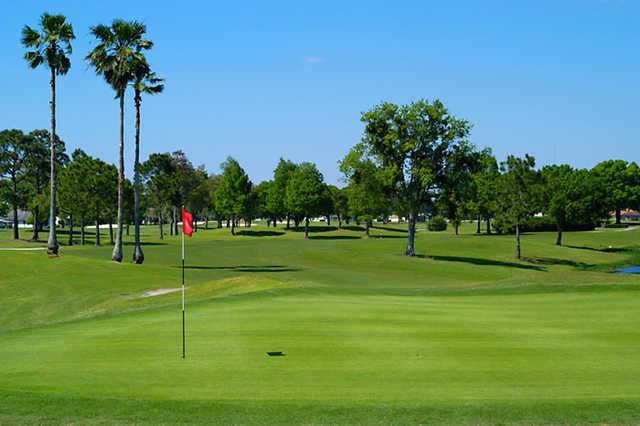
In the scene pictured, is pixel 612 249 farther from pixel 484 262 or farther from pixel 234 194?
pixel 234 194

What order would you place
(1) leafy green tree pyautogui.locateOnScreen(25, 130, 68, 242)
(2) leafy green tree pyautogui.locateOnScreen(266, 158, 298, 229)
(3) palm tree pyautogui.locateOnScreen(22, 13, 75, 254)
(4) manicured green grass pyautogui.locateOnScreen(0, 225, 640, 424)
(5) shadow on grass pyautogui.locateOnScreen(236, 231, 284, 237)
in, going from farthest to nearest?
(2) leafy green tree pyautogui.locateOnScreen(266, 158, 298, 229), (5) shadow on grass pyautogui.locateOnScreen(236, 231, 284, 237), (1) leafy green tree pyautogui.locateOnScreen(25, 130, 68, 242), (3) palm tree pyautogui.locateOnScreen(22, 13, 75, 254), (4) manicured green grass pyautogui.locateOnScreen(0, 225, 640, 424)

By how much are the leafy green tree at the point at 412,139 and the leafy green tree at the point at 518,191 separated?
36.4 ft

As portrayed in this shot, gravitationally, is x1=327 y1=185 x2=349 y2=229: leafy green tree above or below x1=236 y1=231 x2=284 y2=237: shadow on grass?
above

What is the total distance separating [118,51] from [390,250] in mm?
37338

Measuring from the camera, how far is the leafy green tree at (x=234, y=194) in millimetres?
115312

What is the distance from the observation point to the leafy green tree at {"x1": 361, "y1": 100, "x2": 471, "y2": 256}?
6384 cm

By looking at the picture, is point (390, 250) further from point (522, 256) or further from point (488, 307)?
point (488, 307)

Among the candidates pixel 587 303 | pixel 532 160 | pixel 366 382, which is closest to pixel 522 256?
pixel 532 160

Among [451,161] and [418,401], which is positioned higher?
[451,161]

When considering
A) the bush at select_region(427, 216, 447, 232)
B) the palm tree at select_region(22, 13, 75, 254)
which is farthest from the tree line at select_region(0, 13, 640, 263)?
the bush at select_region(427, 216, 447, 232)

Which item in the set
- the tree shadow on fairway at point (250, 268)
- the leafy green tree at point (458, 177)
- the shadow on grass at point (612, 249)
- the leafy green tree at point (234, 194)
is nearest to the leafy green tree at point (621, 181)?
the shadow on grass at point (612, 249)

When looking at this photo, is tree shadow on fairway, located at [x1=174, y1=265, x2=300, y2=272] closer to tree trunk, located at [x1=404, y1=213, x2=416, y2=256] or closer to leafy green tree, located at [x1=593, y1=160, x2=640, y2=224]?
A: tree trunk, located at [x1=404, y1=213, x2=416, y2=256]

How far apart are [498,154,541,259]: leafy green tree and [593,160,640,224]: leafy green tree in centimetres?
6869

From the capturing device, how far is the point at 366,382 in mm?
11727
